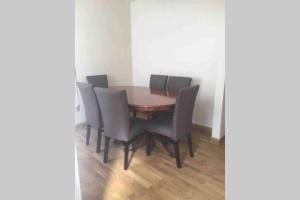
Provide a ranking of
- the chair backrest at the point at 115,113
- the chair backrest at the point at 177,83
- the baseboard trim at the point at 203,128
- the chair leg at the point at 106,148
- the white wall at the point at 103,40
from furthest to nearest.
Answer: the white wall at the point at 103,40
the baseboard trim at the point at 203,128
the chair backrest at the point at 177,83
the chair leg at the point at 106,148
the chair backrest at the point at 115,113

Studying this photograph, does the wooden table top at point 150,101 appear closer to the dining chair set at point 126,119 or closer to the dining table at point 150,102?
the dining table at point 150,102

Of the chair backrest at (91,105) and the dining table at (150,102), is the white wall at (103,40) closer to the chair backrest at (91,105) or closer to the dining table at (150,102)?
the chair backrest at (91,105)

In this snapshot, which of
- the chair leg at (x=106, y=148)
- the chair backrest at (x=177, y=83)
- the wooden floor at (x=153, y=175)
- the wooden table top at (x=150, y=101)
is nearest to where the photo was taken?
the wooden floor at (x=153, y=175)

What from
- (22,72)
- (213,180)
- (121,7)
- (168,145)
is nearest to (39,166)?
(22,72)

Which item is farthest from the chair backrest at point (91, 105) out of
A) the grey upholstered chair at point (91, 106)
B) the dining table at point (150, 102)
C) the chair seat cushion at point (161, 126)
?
the chair seat cushion at point (161, 126)

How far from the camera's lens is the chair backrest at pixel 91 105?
244 centimetres

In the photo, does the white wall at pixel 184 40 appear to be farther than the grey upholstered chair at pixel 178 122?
Yes

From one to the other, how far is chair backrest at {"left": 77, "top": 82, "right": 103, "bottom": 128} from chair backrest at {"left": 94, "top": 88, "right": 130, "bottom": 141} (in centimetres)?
24

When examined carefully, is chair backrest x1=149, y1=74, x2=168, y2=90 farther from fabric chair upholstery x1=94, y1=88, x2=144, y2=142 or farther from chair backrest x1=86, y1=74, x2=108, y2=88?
fabric chair upholstery x1=94, y1=88, x2=144, y2=142

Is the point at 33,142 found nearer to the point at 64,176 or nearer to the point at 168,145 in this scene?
the point at 64,176

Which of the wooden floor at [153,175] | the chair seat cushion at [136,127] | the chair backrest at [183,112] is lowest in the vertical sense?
the wooden floor at [153,175]

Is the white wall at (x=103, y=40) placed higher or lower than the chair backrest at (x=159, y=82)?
higher

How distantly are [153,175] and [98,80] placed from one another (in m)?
1.98

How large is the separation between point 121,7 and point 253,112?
389 centimetres
